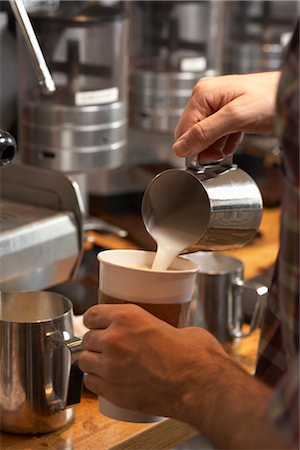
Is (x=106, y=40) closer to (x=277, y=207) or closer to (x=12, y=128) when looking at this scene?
(x=12, y=128)

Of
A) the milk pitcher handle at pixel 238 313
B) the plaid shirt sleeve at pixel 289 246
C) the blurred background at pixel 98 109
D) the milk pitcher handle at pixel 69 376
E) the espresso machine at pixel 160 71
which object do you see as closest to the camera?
the plaid shirt sleeve at pixel 289 246

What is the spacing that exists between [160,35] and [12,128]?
0.37m

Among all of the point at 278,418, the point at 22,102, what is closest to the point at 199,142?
the point at 278,418

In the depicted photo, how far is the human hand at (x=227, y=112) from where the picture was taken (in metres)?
1.09

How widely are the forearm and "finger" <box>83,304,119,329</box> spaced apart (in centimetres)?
10

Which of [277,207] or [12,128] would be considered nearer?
[12,128]

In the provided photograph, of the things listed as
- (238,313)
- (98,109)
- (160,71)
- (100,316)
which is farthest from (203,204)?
(160,71)

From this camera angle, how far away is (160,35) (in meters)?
2.05

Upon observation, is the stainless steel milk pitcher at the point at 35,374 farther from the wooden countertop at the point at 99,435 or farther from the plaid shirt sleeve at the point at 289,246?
the plaid shirt sleeve at the point at 289,246

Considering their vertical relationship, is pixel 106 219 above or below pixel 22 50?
below

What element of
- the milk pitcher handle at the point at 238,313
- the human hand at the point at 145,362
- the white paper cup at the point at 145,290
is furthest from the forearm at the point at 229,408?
the milk pitcher handle at the point at 238,313

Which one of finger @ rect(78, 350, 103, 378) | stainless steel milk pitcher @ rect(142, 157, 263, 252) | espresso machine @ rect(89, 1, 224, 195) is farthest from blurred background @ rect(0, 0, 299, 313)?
finger @ rect(78, 350, 103, 378)

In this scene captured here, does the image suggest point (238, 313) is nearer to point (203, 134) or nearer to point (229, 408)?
point (203, 134)

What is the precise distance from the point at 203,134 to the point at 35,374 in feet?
1.03
